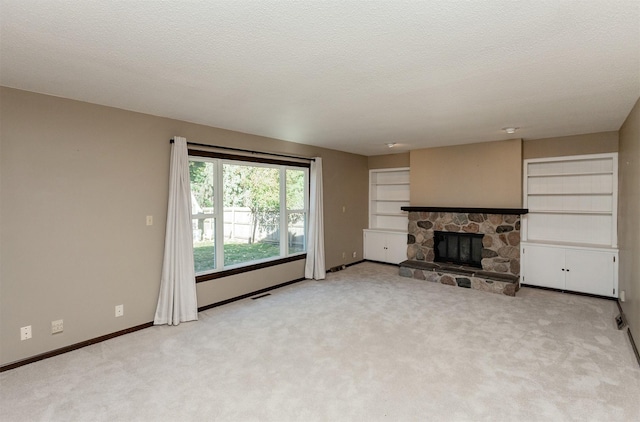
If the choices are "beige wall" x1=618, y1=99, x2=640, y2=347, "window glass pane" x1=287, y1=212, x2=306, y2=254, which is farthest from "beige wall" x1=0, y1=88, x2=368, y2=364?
"beige wall" x1=618, y1=99, x2=640, y2=347

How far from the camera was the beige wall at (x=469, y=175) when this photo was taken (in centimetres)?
519

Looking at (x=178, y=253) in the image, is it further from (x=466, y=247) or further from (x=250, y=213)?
(x=466, y=247)

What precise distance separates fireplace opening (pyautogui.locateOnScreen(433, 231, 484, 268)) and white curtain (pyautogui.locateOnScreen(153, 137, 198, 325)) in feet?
14.2

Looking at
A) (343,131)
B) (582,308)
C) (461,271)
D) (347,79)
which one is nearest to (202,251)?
(343,131)

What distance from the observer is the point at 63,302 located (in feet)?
9.94

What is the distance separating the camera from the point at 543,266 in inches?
196

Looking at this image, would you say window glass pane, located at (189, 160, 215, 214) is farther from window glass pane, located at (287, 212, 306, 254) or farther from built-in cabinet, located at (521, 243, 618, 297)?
built-in cabinet, located at (521, 243, 618, 297)

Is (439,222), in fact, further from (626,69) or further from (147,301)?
(147,301)

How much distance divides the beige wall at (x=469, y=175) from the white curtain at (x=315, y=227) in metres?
1.99

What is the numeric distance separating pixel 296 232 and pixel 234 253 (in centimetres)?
129

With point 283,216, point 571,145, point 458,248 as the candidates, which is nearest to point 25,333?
point 283,216

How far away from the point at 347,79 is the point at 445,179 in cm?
398

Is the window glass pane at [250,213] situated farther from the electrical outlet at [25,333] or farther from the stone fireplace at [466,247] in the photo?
the stone fireplace at [466,247]

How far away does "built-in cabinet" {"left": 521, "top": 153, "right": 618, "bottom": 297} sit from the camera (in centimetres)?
455
